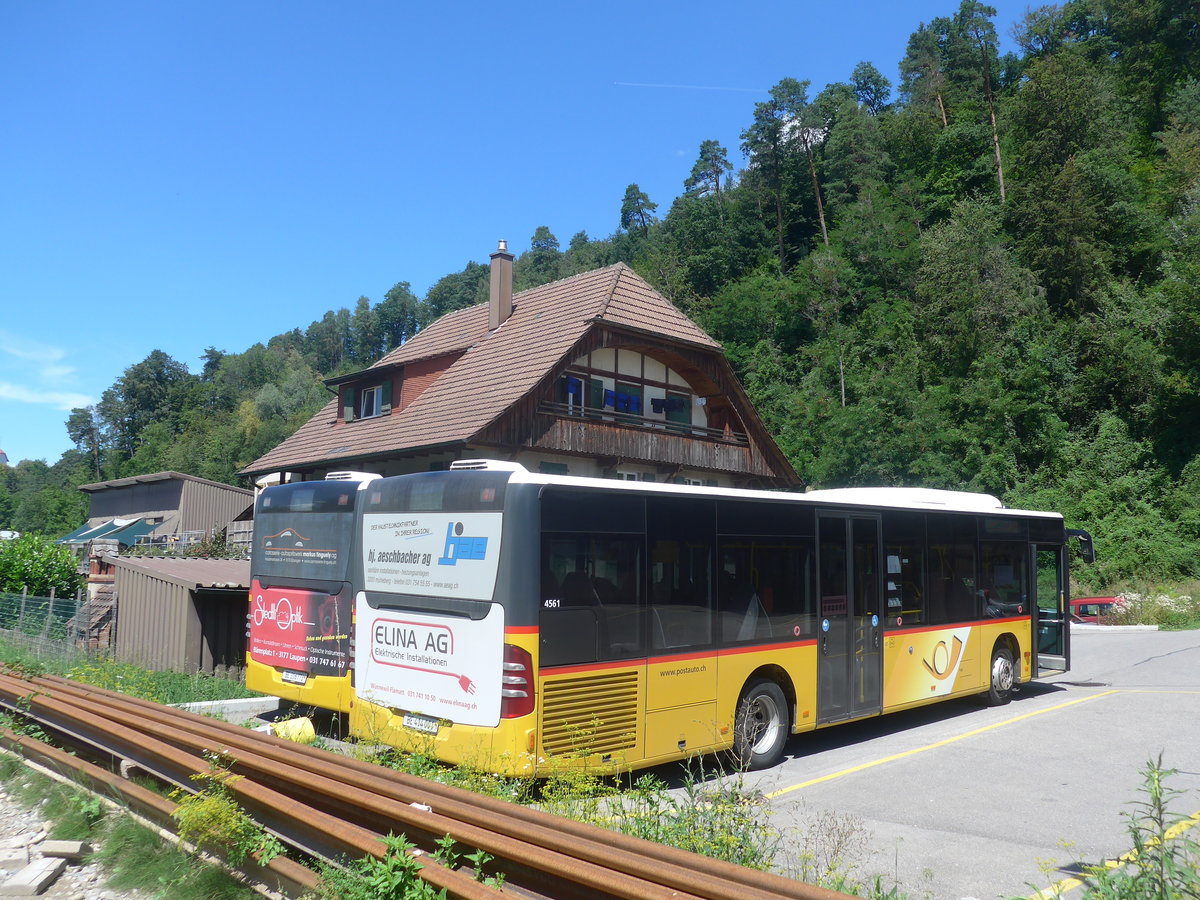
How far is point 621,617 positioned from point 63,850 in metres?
4.37

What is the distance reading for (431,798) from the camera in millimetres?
5051

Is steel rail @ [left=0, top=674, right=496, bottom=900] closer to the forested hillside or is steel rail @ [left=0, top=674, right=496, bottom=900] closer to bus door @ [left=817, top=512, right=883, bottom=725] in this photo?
bus door @ [left=817, top=512, right=883, bottom=725]

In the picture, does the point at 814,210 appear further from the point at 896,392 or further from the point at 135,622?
the point at 135,622

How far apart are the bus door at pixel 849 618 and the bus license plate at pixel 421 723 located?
4319mm

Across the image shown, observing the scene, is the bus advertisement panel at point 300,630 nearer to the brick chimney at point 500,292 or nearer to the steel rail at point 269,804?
the steel rail at point 269,804

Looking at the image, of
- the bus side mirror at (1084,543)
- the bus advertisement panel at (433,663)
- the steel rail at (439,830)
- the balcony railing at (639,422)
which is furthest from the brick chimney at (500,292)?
the steel rail at (439,830)

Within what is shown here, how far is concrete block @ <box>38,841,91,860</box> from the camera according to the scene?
248 inches

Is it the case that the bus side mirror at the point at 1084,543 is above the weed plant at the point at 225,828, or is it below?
above

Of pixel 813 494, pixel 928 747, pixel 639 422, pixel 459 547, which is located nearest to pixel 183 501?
pixel 639 422

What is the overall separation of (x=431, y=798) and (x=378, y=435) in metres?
25.5

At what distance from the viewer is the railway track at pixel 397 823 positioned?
382 cm

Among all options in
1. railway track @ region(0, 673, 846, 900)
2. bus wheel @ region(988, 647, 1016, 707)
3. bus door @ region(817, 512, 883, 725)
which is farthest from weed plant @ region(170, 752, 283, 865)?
bus wheel @ region(988, 647, 1016, 707)

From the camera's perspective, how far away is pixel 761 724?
961 cm

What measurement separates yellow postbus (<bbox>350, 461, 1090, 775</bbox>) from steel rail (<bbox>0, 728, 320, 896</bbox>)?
2.16 m
